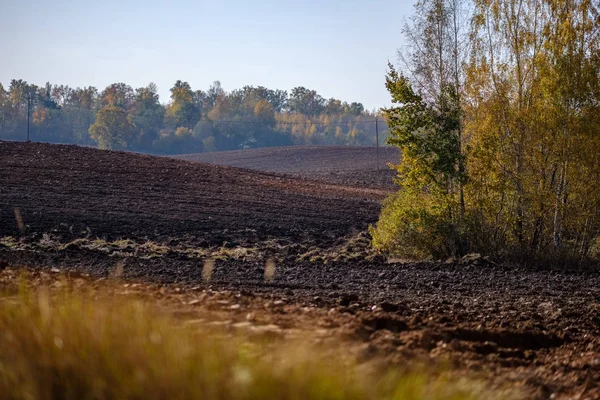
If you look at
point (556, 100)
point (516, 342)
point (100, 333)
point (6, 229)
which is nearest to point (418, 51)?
point (556, 100)

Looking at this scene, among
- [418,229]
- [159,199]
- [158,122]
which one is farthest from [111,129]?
[418,229]

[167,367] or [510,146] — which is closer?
[167,367]

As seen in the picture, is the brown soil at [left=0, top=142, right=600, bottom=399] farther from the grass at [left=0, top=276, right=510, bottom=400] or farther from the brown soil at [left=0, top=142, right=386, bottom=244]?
the grass at [left=0, top=276, right=510, bottom=400]

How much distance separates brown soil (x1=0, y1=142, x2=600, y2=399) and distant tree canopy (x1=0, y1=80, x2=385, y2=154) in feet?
256

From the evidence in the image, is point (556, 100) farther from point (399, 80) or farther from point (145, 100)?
point (145, 100)

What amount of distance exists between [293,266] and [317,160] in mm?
64802

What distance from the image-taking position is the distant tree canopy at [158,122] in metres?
125

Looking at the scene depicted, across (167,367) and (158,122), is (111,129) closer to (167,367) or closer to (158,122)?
(158,122)

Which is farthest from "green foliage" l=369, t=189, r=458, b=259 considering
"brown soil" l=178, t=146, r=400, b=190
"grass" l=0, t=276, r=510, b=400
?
"brown soil" l=178, t=146, r=400, b=190

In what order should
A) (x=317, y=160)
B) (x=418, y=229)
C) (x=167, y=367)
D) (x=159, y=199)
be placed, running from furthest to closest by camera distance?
(x=317, y=160), (x=159, y=199), (x=418, y=229), (x=167, y=367)

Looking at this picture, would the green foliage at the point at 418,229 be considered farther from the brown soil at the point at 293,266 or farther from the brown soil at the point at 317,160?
the brown soil at the point at 317,160

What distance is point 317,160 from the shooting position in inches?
3287

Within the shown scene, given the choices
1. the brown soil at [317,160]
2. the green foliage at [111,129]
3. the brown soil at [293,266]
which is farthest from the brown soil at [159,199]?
the green foliage at [111,129]

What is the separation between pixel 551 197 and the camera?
21.3 meters
